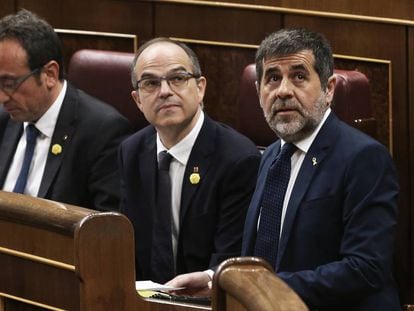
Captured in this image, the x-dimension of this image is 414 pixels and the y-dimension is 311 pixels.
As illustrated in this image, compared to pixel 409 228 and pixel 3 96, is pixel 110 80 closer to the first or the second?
pixel 3 96

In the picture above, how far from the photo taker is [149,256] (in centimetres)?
165

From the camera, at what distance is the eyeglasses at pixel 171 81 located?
5.54 ft

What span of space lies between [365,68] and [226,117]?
331 millimetres

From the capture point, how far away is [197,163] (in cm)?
166

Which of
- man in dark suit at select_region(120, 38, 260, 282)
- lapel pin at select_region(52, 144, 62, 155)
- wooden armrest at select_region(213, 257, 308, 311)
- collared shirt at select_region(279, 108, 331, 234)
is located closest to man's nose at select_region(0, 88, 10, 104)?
lapel pin at select_region(52, 144, 62, 155)

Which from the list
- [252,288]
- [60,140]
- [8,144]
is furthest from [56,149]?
[252,288]

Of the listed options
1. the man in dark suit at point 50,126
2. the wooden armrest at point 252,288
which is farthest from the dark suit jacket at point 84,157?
the wooden armrest at point 252,288

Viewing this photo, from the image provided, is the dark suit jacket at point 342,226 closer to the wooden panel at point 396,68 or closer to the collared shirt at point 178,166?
the collared shirt at point 178,166

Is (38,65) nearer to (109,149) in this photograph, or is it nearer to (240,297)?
(109,149)

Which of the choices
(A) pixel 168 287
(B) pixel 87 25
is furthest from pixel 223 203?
(B) pixel 87 25

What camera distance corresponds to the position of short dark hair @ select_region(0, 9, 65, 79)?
1.90 metres

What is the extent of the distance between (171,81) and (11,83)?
34 centimetres

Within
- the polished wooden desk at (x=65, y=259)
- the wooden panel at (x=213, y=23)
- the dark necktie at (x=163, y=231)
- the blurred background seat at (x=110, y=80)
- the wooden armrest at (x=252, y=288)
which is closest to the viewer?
the wooden armrest at (x=252, y=288)

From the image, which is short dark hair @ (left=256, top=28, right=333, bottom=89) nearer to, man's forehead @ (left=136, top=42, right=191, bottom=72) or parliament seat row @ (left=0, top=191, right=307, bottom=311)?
man's forehead @ (left=136, top=42, right=191, bottom=72)
